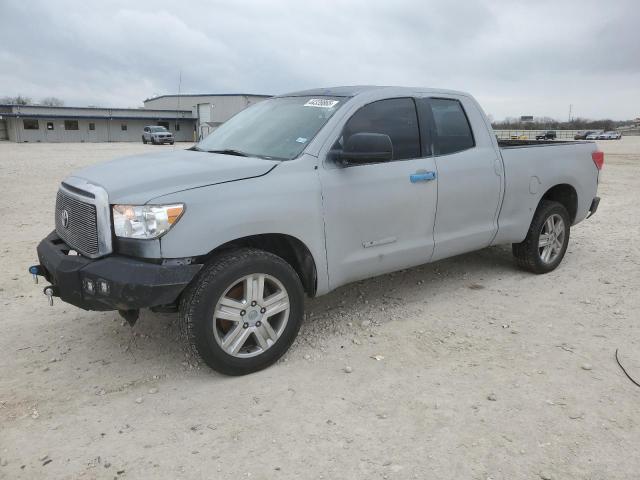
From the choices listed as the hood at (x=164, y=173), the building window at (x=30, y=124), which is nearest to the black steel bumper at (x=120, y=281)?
the hood at (x=164, y=173)

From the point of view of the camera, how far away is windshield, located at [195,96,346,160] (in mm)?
3762

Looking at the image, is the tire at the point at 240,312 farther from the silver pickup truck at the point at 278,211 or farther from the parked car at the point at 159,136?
the parked car at the point at 159,136

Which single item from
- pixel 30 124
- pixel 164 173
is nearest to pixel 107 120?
pixel 30 124

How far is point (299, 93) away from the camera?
4.49 metres

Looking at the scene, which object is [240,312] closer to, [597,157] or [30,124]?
[597,157]

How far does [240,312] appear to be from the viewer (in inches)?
129

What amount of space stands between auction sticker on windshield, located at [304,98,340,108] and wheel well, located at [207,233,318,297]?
3.69 feet

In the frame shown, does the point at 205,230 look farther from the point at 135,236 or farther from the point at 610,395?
the point at 610,395

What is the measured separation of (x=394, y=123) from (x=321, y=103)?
0.61 metres

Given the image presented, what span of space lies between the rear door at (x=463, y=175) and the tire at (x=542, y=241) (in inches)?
27.6

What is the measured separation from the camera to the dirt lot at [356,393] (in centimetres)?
256

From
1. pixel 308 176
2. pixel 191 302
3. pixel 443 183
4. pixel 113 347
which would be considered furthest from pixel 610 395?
pixel 113 347

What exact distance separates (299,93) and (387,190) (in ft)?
4.20

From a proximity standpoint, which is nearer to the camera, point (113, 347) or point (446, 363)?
point (446, 363)
